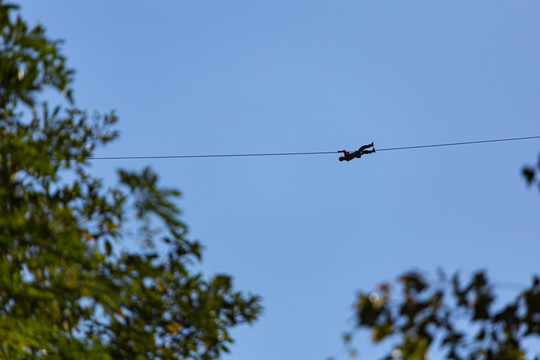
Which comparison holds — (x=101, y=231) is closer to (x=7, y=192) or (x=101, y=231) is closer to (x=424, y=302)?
(x=7, y=192)

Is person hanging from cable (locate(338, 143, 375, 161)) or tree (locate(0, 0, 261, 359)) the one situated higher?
person hanging from cable (locate(338, 143, 375, 161))

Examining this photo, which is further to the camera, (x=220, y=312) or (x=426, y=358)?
(x=220, y=312)

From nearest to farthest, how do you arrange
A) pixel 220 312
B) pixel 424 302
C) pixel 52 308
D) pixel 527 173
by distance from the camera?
pixel 424 302, pixel 527 173, pixel 52 308, pixel 220 312

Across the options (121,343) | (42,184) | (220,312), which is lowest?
(121,343)

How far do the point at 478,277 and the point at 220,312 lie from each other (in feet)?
17.1

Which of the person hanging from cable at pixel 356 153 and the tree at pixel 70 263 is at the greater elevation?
the person hanging from cable at pixel 356 153

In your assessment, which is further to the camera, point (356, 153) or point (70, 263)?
point (356, 153)

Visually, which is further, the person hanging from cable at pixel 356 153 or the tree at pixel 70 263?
the person hanging from cable at pixel 356 153

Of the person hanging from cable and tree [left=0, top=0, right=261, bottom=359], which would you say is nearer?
tree [left=0, top=0, right=261, bottom=359]

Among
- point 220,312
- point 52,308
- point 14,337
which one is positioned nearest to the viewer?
point 14,337

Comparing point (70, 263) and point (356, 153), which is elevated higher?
point (356, 153)

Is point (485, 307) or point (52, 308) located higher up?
point (52, 308)

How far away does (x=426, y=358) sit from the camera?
3.51 m

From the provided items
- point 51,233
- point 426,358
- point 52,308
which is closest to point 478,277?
point 426,358
